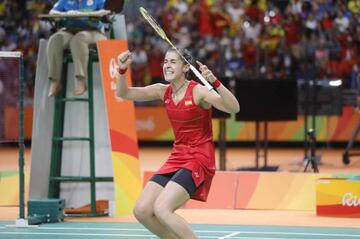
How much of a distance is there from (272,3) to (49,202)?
11.7 m

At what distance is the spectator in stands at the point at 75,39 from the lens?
41.9ft

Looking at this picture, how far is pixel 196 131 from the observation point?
8500mm

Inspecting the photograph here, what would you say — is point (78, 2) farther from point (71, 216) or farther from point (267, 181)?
point (267, 181)

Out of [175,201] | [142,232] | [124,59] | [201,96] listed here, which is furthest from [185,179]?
[142,232]

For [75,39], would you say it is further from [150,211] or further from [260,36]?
[260,36]

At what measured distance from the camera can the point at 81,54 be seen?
12758 millimetres

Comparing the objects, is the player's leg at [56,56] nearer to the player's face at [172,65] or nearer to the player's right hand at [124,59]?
the player's right hand at [124,59]

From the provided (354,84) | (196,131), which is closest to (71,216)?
(196,131)

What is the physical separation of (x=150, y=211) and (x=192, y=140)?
0.77 metres

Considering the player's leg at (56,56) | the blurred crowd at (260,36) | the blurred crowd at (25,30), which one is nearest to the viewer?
the player's leg at (56,56)

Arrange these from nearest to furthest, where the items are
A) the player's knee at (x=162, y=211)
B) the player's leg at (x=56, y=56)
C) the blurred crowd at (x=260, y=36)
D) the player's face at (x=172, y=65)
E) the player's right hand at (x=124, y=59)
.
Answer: the player's knee at (x=162, y=211) < the player's face at (x=172, y=65) < the player's right hand at (x=124, y=59) < the player's leg at (x=56, y=56) < the blurred crowd at (x=260, y=36)

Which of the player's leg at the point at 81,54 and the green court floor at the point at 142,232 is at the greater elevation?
the player's leg at the point at 81,54

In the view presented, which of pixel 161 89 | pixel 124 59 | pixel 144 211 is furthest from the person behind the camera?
pixel 161 89

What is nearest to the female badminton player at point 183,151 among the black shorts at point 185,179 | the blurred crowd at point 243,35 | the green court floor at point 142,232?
the black shorts at point 185,179
